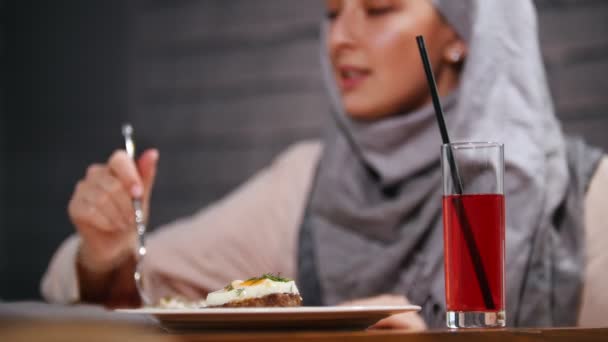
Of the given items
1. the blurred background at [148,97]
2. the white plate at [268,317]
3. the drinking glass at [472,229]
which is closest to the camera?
the white plate at [268,317]

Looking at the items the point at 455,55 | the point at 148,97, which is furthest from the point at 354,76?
the point at 148,97

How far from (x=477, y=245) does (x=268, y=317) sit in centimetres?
21

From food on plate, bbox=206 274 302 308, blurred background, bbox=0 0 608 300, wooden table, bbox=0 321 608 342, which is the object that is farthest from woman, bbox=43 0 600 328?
blurred background, bbox=0 0 608 300

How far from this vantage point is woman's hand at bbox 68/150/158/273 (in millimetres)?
1100

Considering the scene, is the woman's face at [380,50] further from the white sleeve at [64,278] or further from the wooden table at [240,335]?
the wooden table at [240,335]

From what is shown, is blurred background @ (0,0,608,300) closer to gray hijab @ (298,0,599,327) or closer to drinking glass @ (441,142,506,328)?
gray hijab @ (298,0,599,327)

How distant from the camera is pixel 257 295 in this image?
1.90 ft

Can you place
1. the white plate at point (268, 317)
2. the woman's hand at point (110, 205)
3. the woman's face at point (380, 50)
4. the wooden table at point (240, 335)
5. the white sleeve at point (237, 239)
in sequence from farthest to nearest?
1. the white sleeve at point (237, 239)
2. the woman's face at point (380, 50)
3. the woman's hand at point (110, 205)
4. the white plate at point (268, 317)
5. the wooden table at point (240, 335)

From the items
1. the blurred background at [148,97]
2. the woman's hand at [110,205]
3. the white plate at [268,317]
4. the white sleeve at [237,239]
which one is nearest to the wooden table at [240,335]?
the white plate at [268,317]

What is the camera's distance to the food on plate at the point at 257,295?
1.89 feet

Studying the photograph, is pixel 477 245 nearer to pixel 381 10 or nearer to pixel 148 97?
pixel 381 10

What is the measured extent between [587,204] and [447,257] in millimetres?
898

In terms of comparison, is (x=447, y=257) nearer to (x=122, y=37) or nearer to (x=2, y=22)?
(x=122, y=37)

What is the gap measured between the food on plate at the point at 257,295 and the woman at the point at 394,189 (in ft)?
1.79
